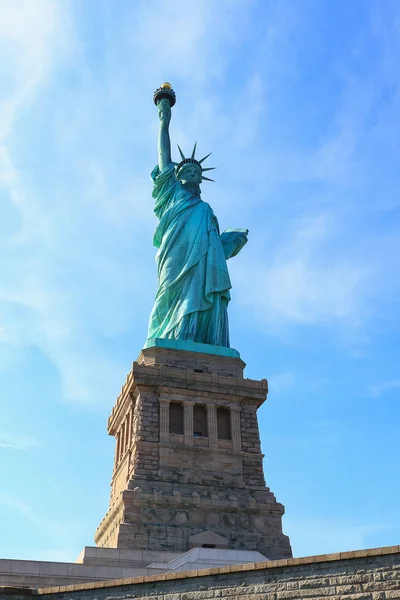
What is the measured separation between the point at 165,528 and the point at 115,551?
2929mm

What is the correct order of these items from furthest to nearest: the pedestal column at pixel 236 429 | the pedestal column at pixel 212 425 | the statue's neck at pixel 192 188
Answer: the statue's neck at pixel 192 188 < the pedestal column at pixel 236 429 < the pedestal column at pixel 212 425

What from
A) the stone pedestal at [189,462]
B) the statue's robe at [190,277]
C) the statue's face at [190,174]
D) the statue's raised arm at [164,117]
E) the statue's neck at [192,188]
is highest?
the statue's raised arm at [164,117]

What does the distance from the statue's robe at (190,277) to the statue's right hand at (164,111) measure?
4.77 meters

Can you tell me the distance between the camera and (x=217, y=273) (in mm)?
30234

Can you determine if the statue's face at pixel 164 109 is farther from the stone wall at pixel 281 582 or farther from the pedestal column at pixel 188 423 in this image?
the stone wall at pixel 281 582

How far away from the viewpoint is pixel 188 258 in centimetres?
3044

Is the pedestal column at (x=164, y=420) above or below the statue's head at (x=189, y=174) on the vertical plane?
below

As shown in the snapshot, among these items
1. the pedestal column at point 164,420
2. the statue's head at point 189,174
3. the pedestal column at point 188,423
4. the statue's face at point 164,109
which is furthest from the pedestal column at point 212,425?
the statue's face at point 164,109

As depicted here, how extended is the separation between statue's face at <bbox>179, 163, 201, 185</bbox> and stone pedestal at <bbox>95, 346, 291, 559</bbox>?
968cm

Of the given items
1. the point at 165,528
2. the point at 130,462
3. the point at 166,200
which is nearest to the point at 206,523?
the point at 165,528

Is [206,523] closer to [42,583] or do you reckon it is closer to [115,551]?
[115,551]

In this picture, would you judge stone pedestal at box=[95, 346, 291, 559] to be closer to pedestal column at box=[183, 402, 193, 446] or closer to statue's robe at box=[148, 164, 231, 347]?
pedestal column at box=[183, 402, 193, 446]

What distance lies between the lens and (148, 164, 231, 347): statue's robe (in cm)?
2919

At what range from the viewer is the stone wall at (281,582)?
1012cm
